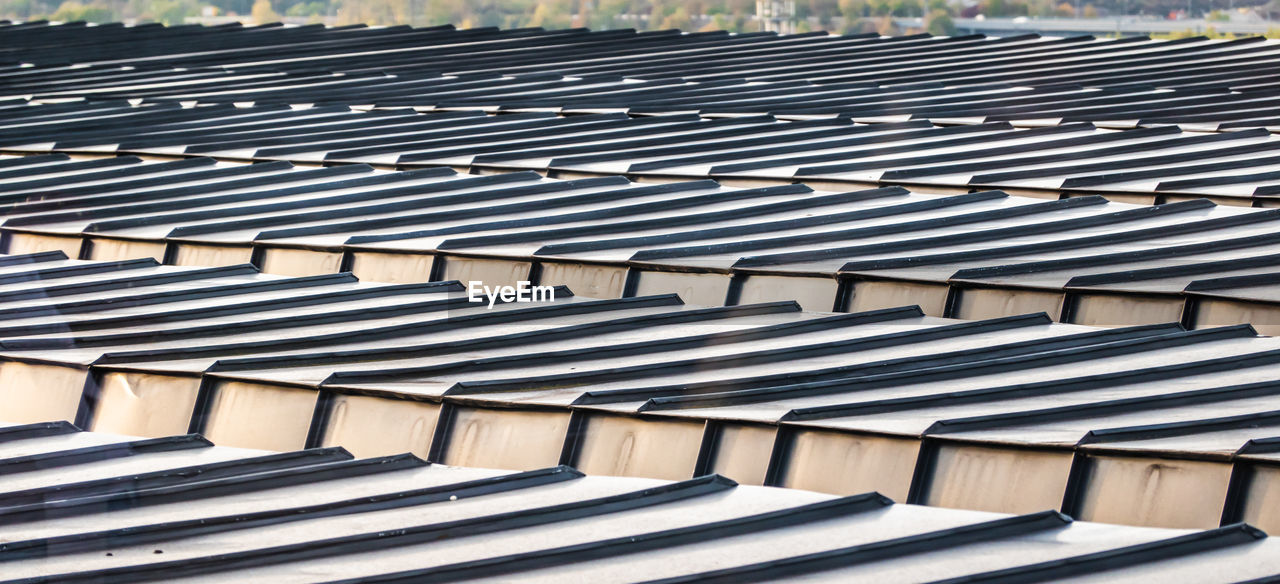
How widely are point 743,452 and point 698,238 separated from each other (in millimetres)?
9209

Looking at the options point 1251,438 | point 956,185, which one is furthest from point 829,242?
point 1251,438

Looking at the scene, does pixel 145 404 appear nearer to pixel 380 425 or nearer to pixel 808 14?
pixel 380 425

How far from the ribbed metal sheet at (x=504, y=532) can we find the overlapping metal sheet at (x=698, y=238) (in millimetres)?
8817

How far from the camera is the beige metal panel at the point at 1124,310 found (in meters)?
21.0

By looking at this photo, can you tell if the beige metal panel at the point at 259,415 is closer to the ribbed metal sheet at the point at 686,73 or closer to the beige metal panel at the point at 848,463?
the beige metal panel at the point at 848,463

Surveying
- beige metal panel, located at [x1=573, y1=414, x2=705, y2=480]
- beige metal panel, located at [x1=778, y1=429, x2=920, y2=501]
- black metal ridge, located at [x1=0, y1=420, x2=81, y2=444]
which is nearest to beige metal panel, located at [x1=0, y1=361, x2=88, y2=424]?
black metal ridge, located at [x1=0, y1=420, x2=81, y2=444]

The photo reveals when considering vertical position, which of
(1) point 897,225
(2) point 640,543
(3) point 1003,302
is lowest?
(2) point 640,543

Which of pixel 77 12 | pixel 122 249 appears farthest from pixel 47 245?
pixel 77 12

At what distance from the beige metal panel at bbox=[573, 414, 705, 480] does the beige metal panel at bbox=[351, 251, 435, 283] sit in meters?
9.10

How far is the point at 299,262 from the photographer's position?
87.5ft

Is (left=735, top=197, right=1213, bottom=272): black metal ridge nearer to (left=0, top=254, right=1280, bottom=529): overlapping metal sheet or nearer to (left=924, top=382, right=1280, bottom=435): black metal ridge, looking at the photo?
(left=0, top=254, right=1280, bottom=529): overlapping metal sheet

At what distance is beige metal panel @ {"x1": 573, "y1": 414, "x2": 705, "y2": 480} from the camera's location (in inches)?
666

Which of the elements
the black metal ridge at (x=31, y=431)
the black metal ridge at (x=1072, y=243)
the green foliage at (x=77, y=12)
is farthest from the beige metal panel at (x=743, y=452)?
the green foliage at (x=77, y=12)

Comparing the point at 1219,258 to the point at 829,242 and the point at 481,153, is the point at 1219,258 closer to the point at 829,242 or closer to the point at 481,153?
the point at 829,242
